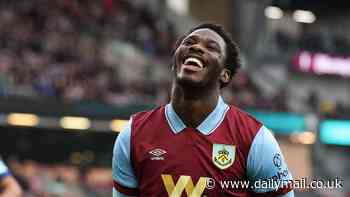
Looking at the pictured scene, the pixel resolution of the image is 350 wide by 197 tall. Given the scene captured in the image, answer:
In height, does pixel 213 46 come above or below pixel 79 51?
above

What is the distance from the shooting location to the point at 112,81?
68.5 ft

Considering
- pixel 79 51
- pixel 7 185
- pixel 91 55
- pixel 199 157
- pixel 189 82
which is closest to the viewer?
pixel 189 82

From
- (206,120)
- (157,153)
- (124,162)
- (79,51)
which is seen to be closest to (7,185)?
(124,162)

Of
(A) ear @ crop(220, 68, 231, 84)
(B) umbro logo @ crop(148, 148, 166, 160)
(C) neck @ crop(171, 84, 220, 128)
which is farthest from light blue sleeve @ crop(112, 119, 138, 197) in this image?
(A) ear @ crop(220, 68, 231, 84)

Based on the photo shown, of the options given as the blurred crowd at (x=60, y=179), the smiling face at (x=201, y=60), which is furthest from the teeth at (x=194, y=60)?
the blurred crowd at (x=60, y=179)

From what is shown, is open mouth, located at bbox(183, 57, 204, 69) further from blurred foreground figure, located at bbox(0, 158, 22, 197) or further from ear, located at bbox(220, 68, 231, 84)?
blurred foreground figure, located at bbox(0, 158, 22, 197)

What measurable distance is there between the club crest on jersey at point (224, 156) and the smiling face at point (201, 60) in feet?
1.02

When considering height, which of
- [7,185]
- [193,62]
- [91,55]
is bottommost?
[91,55]

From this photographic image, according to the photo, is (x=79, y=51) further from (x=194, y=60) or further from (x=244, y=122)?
(x=194, y=60)

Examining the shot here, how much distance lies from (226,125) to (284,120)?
19819mm

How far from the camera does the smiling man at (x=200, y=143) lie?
404 cm

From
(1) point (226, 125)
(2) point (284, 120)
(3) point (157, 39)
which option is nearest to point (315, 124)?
(2) point (284, 120)

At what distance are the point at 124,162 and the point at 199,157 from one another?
0.39 m

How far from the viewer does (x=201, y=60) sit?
13.1 feet
